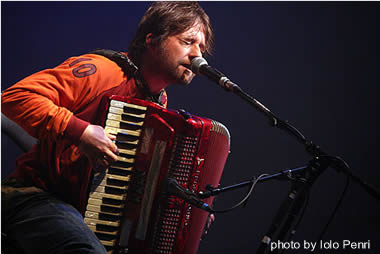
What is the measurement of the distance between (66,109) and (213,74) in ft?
2.02

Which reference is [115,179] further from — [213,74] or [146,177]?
[213,74]

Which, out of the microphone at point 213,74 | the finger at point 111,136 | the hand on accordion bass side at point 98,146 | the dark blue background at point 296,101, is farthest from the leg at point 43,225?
the dark blue background at point 296,101

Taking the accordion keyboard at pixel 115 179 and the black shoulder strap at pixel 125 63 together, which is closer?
the accordion keyboard at pixel 115 179

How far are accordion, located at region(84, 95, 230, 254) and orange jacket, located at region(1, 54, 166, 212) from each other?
10 centimetres

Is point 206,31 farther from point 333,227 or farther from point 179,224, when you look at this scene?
point 333,227

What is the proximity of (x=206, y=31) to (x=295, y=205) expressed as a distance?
1072mm

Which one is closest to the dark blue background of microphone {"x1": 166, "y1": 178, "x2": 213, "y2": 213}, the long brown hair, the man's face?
the long brown hair

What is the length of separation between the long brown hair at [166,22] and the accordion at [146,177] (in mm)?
525

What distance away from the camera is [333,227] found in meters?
2.73

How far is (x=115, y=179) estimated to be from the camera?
1418mm

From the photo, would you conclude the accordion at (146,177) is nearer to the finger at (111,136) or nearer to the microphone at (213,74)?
the finger at (111,136)

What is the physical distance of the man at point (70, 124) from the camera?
4.33 ft

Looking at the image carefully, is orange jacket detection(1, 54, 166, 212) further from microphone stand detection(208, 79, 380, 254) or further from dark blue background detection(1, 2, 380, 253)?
dark blue background detection(1, 2, 380, 253)

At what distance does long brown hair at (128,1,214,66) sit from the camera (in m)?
1.82
